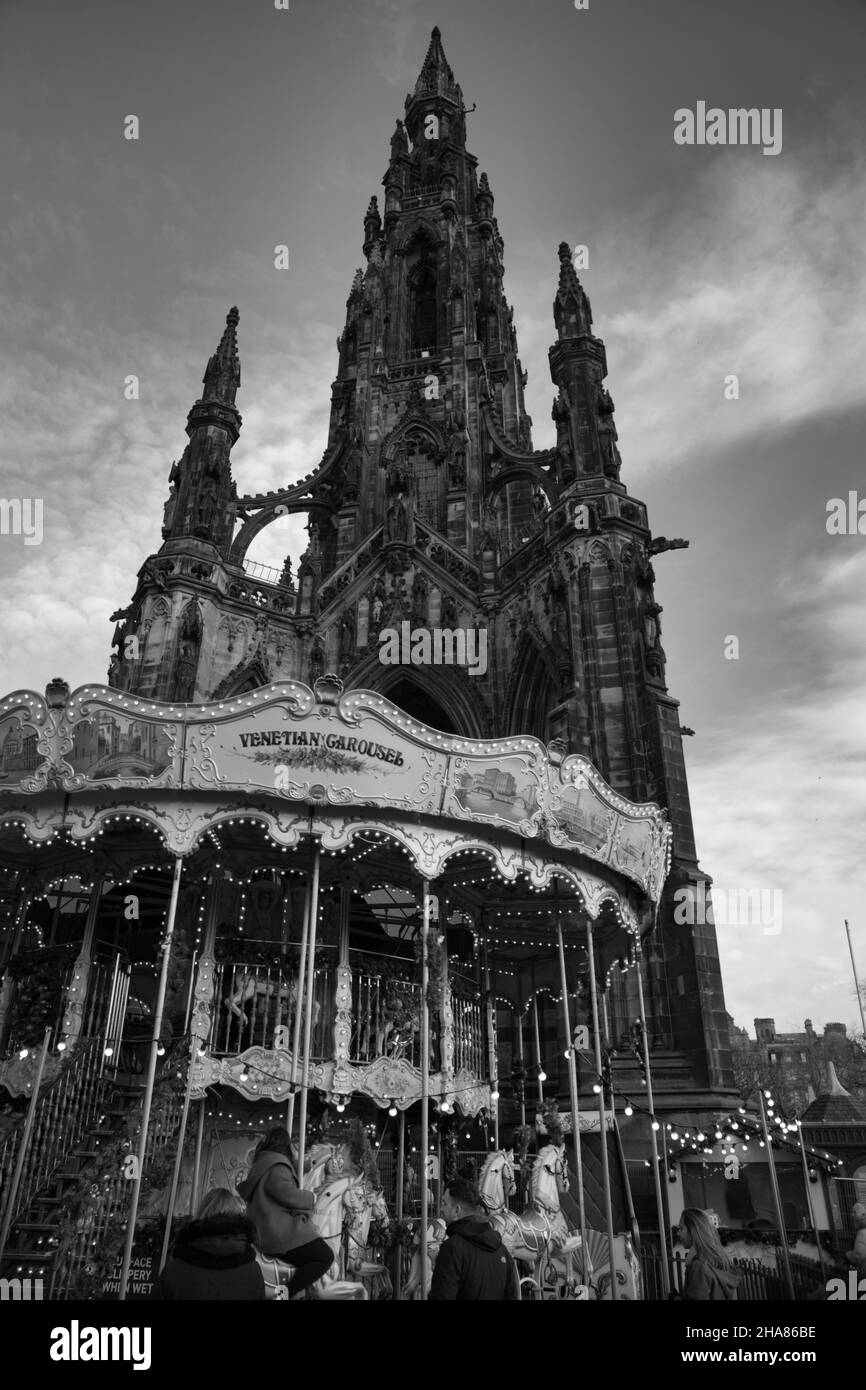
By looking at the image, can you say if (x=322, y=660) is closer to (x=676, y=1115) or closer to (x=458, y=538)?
(x=458, y=538)

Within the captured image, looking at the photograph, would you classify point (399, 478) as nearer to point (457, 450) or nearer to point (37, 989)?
point (457, 450)

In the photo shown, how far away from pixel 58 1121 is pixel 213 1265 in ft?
34.1

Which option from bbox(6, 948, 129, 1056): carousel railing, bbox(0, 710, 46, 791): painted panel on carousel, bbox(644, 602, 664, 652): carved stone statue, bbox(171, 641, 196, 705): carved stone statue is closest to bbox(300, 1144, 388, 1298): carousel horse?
bbox(6, 948, 129, 1056): carousel railing

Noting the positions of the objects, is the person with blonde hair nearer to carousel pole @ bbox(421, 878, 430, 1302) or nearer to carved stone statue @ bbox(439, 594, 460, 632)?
carousel pole @ bbox(421, 878, 430, 1302)

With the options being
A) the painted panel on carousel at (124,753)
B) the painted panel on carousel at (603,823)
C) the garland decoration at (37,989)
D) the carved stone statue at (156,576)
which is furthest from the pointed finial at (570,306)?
the garland decoration at (37,989)

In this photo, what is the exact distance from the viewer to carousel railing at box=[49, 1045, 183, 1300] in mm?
10258

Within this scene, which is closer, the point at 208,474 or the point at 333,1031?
the point at 333,1031

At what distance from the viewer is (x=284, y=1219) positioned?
5.63 m

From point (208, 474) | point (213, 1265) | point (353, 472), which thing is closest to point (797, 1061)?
point (353, 472)

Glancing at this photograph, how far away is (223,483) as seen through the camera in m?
27.2

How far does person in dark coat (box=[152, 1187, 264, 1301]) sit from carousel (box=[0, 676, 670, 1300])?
19.1 ft

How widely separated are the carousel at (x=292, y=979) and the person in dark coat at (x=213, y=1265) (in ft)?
19.1

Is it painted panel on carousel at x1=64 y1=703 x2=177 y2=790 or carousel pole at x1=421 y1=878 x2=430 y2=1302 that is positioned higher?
painted panel on carousel at x1=64 y1=703 x2=177 y2=790

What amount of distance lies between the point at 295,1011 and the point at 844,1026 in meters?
79.2
